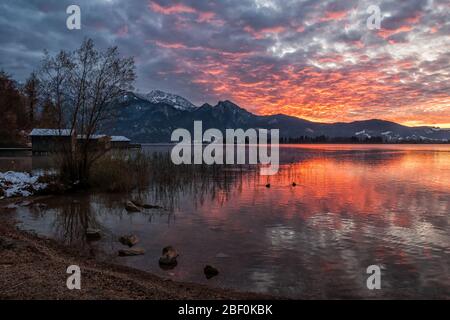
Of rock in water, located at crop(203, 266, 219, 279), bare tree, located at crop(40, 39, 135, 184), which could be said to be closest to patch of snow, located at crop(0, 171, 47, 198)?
bare tree, located at crop(40, 39, 135, 184)

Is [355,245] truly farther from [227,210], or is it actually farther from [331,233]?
[227,210]

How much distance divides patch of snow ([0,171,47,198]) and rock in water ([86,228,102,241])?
Result: 11.5 metres

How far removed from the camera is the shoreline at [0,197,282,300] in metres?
7.35

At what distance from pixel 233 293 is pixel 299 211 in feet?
39.9

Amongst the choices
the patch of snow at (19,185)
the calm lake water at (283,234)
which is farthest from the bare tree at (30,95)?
the calm lake water at (283,234)

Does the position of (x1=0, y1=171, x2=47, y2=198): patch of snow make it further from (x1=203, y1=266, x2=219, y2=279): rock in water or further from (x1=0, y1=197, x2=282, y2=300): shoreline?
(x1=203, y1=266, x2=219, y2=279): rock in water

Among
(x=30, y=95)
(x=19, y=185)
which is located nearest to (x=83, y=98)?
(x=19, y=185)

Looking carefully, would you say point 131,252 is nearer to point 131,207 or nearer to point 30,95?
point 131,207

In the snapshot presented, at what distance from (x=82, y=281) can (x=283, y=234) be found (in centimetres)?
925

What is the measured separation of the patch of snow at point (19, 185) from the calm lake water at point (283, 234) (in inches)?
103

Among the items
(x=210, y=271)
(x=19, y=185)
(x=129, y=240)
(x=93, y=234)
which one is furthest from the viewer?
(x=19, y=185)

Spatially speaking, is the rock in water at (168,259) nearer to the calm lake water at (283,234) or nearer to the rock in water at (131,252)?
the calm lake water at (283,234)

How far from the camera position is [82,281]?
27.2ft
